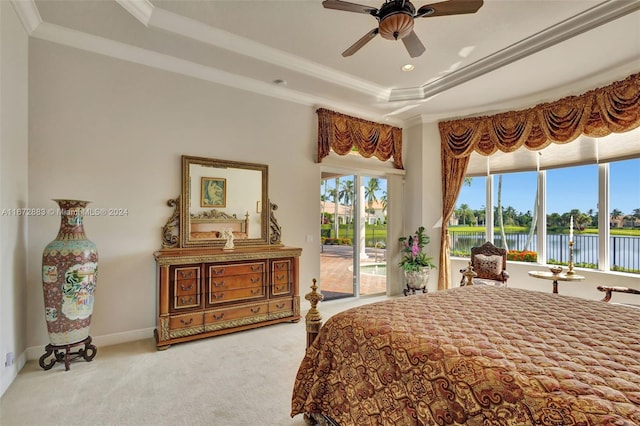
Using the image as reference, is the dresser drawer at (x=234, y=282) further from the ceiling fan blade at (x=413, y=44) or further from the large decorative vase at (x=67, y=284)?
the ceiling fan blade at (x=413, y=44)

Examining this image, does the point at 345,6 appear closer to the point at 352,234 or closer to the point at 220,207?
the point at 220,207

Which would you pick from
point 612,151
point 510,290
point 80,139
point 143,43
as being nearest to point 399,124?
point 612,151

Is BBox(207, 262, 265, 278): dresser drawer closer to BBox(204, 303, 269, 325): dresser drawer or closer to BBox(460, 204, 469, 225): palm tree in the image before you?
BBox(204, 303, 269, 325): dresser drawer

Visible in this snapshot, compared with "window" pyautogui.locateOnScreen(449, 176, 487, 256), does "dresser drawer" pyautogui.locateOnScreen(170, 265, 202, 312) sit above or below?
below

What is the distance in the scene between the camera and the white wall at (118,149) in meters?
3.08

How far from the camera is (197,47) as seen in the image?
342cm

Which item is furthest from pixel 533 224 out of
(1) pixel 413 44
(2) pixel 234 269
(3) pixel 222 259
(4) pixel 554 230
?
(3) pixel 222 259

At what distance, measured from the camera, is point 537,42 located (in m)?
3.38

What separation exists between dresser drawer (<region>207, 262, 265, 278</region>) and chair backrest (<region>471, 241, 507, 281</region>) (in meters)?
3.31

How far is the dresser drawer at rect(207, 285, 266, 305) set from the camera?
3548mm

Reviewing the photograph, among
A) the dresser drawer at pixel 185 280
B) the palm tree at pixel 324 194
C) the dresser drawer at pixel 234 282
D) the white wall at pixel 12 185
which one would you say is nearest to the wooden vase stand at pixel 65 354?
the white wall at pixel 12 185

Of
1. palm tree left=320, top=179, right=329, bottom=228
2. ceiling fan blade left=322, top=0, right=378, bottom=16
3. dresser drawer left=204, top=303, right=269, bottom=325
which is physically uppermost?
ceiling fan blade left=322, top=0, right=378, bottom=16

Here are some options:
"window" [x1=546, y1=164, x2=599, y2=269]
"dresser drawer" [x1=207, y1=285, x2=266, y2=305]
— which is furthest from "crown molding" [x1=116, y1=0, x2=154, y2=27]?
"window" [x1=546, y1=164, x2=599, y2=269]

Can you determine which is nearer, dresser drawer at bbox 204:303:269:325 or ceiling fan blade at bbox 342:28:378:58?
ceiling fan blade at bbox 342:28:378:58
